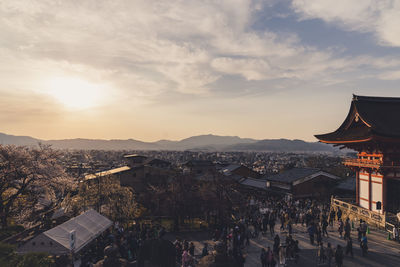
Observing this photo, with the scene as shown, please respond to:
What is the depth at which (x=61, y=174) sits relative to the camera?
24.0 metres

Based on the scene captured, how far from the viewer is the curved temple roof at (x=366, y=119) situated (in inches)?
1000

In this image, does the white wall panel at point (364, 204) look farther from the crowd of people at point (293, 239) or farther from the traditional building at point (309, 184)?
the traditional building at point (309, 184)

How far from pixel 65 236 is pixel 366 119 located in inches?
1028

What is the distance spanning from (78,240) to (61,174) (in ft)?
31.4

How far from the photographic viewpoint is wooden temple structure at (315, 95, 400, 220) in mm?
24234

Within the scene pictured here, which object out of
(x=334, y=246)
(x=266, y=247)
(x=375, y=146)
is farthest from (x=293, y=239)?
(x=375, y=146)

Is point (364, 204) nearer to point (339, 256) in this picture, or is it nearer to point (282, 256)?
point (339, 256)

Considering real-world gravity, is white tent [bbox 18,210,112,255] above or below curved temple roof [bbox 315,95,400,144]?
below

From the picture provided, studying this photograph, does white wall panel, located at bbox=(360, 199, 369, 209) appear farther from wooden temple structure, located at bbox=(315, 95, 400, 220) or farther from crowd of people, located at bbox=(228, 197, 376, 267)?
crowd of people, located at bbox=(228, 197, 376, 267)

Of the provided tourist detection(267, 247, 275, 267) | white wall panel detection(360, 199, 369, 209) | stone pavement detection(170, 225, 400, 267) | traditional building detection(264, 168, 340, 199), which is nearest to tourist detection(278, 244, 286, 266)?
stone pavement detection(170, 225, 400, 267)

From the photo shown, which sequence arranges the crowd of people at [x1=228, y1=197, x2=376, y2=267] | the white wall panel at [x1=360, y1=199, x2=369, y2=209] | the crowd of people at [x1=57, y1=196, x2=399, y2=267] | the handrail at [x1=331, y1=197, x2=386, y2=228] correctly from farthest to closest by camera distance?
the white wall panel at [x1=360, y1=199, x2=369, y2=209], the handrail at [x1=331, y1=197, x2=386, y2=228], the crowd of people at [x1=228, y1=197, x2=376, y2=267], the crowd of people at [x1=57, y1=196, x2=399, y2=267]

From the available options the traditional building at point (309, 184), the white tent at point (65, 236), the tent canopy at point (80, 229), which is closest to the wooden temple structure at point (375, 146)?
the traditional building at point (309, 184)

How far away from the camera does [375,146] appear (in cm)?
2580

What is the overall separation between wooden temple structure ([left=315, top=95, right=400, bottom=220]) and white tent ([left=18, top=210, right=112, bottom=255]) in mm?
22395
